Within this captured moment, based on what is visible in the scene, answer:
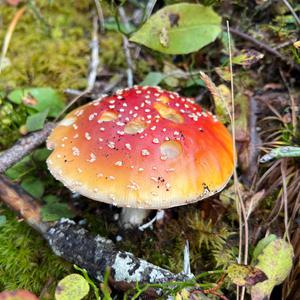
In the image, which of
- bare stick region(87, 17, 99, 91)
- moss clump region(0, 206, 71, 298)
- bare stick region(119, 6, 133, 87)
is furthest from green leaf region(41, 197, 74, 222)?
bare stick region(119, 6, 133, 87)

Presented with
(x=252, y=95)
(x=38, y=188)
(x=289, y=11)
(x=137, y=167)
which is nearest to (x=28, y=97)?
(x=38, y=188)

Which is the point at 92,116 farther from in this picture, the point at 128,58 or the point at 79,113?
the point at 128,58

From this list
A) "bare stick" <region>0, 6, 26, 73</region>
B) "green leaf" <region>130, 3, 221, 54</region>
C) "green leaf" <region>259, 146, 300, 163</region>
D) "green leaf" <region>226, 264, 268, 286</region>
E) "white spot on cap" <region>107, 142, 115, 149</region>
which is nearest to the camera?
"green leaf" <region>226, 264, 268, 286</region>

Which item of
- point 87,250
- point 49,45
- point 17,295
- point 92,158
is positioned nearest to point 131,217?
point 87,250

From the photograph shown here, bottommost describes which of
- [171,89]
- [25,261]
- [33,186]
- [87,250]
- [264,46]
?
[25,261]

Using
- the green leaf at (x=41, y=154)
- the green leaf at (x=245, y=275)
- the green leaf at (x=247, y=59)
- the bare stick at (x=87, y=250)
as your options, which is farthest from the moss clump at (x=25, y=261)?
the green leaf at (x=247, y=59)

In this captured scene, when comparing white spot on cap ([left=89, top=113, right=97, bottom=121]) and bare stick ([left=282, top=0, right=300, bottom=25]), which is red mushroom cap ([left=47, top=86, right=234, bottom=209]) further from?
bare stick ([left=282, top=0, right=300, bottom=25])
